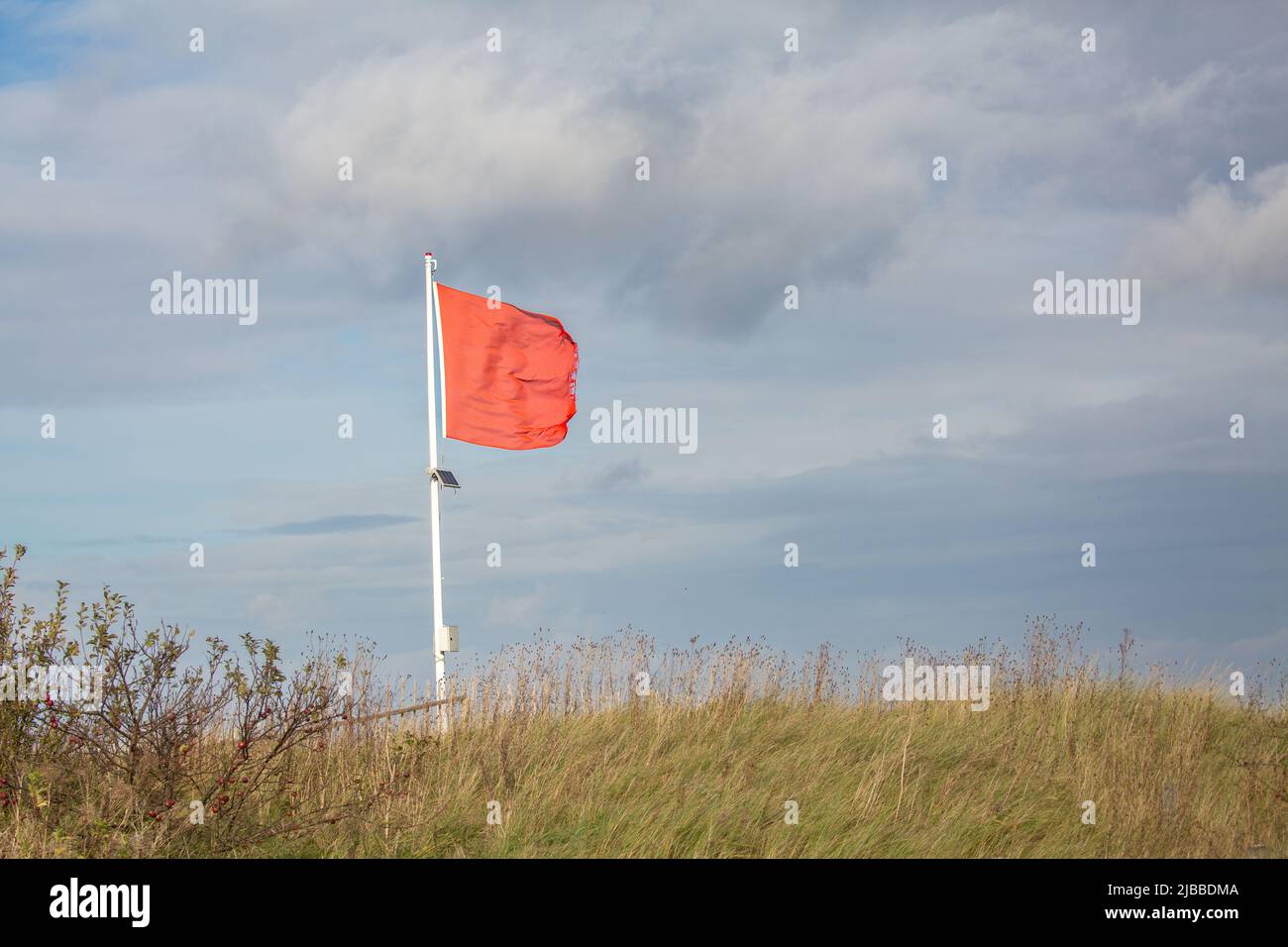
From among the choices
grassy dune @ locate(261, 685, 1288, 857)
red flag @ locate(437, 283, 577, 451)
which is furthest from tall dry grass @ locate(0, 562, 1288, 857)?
red flag @ locate(437, 283, 577, 451)

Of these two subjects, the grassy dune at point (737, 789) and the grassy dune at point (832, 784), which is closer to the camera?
the grassy dune at point (737, 789)

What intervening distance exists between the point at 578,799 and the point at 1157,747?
7436 mm

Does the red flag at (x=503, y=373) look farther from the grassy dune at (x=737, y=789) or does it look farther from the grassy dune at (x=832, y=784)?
the grassy dune at (x=832, y=784)

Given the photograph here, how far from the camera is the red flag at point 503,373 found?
16375 mm

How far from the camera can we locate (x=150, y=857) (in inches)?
349

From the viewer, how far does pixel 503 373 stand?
17.0m

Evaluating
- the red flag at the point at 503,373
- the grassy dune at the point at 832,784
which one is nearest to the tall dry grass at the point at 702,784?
the grassy dune at the point at 832,784

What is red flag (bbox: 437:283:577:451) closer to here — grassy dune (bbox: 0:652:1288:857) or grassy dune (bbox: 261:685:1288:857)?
grassy dune (bbox: 0:652:1288:857)

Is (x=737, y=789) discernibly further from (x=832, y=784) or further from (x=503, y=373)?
(x=503, y=373)

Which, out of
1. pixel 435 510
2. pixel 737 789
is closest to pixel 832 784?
pixel 737 789

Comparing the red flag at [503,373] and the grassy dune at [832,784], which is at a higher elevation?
the red flag at [503,373]

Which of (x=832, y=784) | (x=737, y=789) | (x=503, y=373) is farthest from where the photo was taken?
(x=503, y=373)

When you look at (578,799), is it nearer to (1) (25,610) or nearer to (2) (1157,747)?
(1) (25,610)
